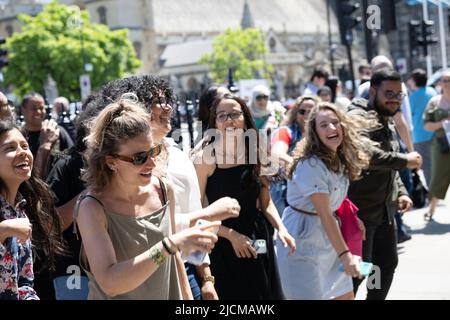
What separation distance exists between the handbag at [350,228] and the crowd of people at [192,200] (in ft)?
0.08

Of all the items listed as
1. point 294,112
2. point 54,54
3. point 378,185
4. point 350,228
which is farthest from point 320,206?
point 54,54

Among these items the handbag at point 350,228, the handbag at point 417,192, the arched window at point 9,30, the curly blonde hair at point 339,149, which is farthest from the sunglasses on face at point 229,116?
the arched window at point 9,30

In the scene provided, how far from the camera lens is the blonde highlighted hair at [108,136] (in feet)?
10.7

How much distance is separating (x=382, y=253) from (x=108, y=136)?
2960mm

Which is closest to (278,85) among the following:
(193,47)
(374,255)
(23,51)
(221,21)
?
(193,47)

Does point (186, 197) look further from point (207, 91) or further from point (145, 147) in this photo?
point (207, 91)

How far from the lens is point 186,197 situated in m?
4.22

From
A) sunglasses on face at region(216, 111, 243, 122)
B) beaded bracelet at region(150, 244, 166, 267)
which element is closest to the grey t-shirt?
sunglasses on face at region(216, 111, 243, 122)

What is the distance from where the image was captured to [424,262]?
23.4ft

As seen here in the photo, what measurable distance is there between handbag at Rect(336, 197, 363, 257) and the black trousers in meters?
0.53

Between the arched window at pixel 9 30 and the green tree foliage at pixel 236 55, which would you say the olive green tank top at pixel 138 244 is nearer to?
the green tree foliage at pixel 236 55

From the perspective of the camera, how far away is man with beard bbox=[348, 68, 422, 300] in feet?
18.7

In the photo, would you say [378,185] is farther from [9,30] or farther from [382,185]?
[9,30]

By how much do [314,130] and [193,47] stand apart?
106750 mm
